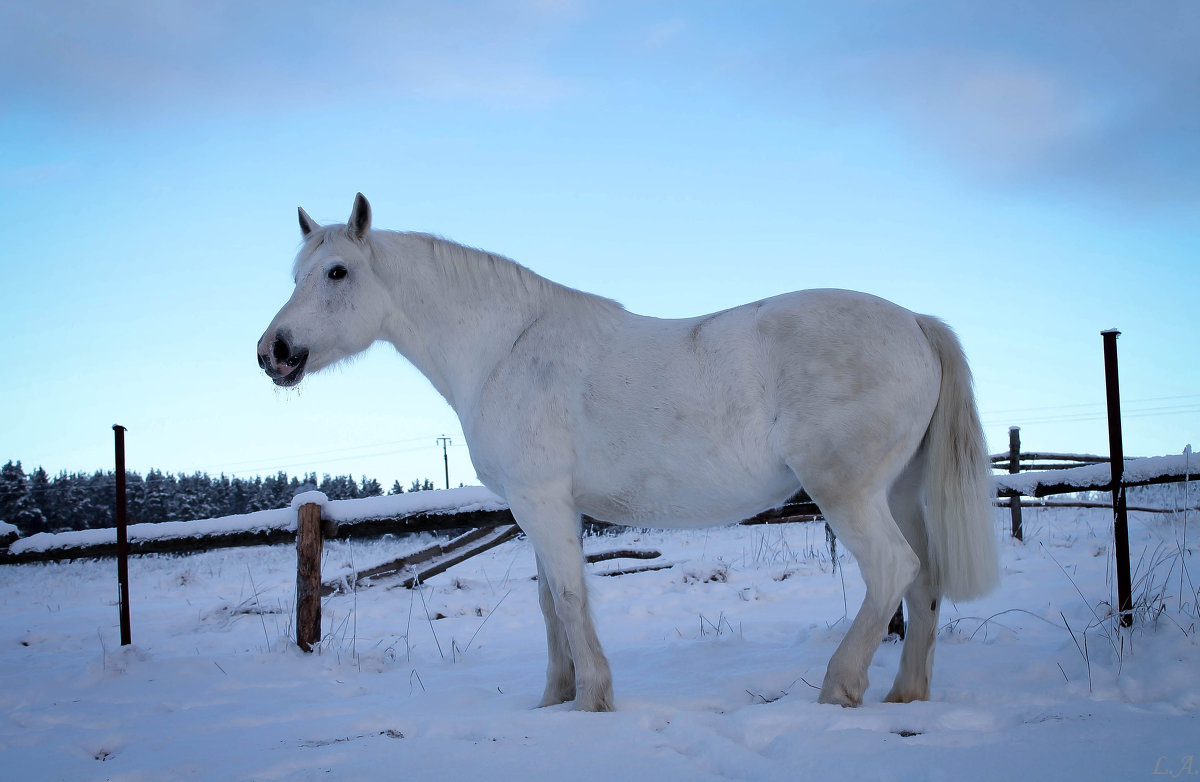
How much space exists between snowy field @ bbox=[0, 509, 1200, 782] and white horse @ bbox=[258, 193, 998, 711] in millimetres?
402

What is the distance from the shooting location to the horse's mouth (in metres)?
3.69

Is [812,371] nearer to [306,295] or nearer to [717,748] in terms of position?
[717,748]

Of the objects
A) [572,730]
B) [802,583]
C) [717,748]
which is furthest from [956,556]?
[802,583]

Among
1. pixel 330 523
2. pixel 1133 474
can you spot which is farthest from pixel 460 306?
pixel 1133 474

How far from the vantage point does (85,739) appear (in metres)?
3.15

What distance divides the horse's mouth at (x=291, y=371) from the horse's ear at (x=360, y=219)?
707 mm

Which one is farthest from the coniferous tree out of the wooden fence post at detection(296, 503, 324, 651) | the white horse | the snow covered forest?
the white horse

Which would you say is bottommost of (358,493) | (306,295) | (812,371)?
(358,493)

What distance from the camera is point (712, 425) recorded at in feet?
10.7

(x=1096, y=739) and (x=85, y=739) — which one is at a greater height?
(x=1096, y=739)

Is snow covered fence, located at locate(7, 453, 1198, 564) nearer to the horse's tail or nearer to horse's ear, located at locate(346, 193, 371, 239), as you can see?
the horse's tail

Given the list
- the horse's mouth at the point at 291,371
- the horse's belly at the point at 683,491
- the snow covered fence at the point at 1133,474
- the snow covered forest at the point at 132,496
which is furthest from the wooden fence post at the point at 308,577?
the snow covered forest at the point at 132,496

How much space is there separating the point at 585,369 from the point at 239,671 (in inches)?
122

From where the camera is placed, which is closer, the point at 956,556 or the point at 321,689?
the point at 956,556
